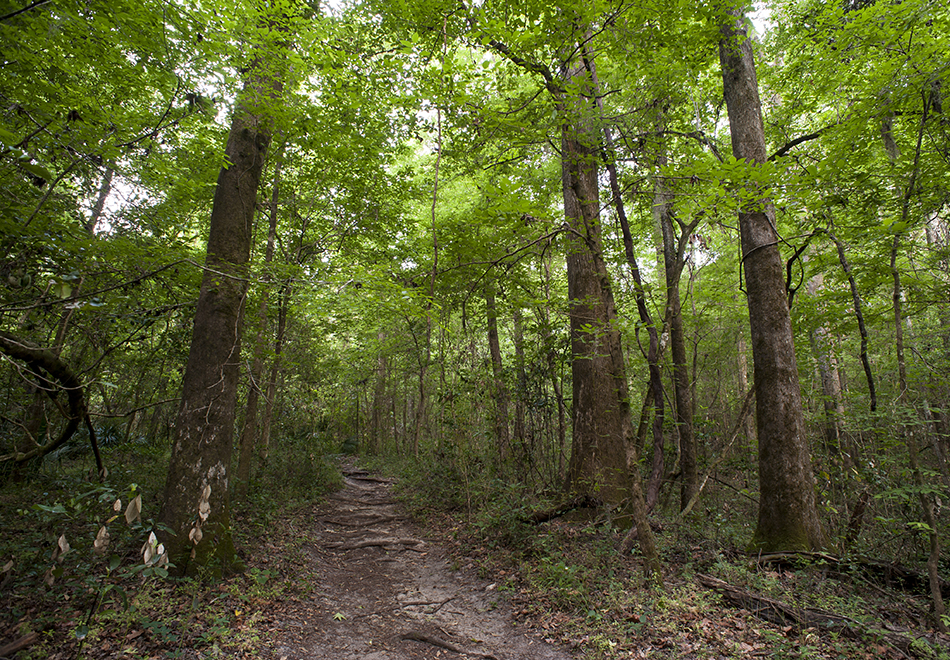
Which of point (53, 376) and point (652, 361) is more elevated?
point (652, 361)

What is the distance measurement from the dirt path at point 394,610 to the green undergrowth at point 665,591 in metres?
0.30

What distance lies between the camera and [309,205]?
28.0 feet

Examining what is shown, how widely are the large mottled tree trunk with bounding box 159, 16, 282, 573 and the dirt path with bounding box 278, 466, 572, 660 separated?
139 centimetres

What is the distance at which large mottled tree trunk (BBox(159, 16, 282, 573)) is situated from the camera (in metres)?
5.01

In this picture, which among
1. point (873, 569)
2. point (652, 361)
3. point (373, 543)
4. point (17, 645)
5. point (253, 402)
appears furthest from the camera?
point (253, 402)

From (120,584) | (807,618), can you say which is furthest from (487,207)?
(120,584)

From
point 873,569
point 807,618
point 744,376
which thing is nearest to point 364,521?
point 807,618

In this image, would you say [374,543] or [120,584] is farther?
[374,543]

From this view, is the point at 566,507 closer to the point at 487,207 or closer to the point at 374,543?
the point at 374,543

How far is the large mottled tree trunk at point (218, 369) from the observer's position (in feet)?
16.4

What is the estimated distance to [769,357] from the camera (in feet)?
18.1

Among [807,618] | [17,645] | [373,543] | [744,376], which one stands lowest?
[373,543]

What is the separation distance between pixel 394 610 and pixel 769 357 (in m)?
5.63

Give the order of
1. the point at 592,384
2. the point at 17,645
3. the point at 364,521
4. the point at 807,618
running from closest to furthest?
the point at 17,645, the point at 807,618, the point at 592,384, the point at 364,521
